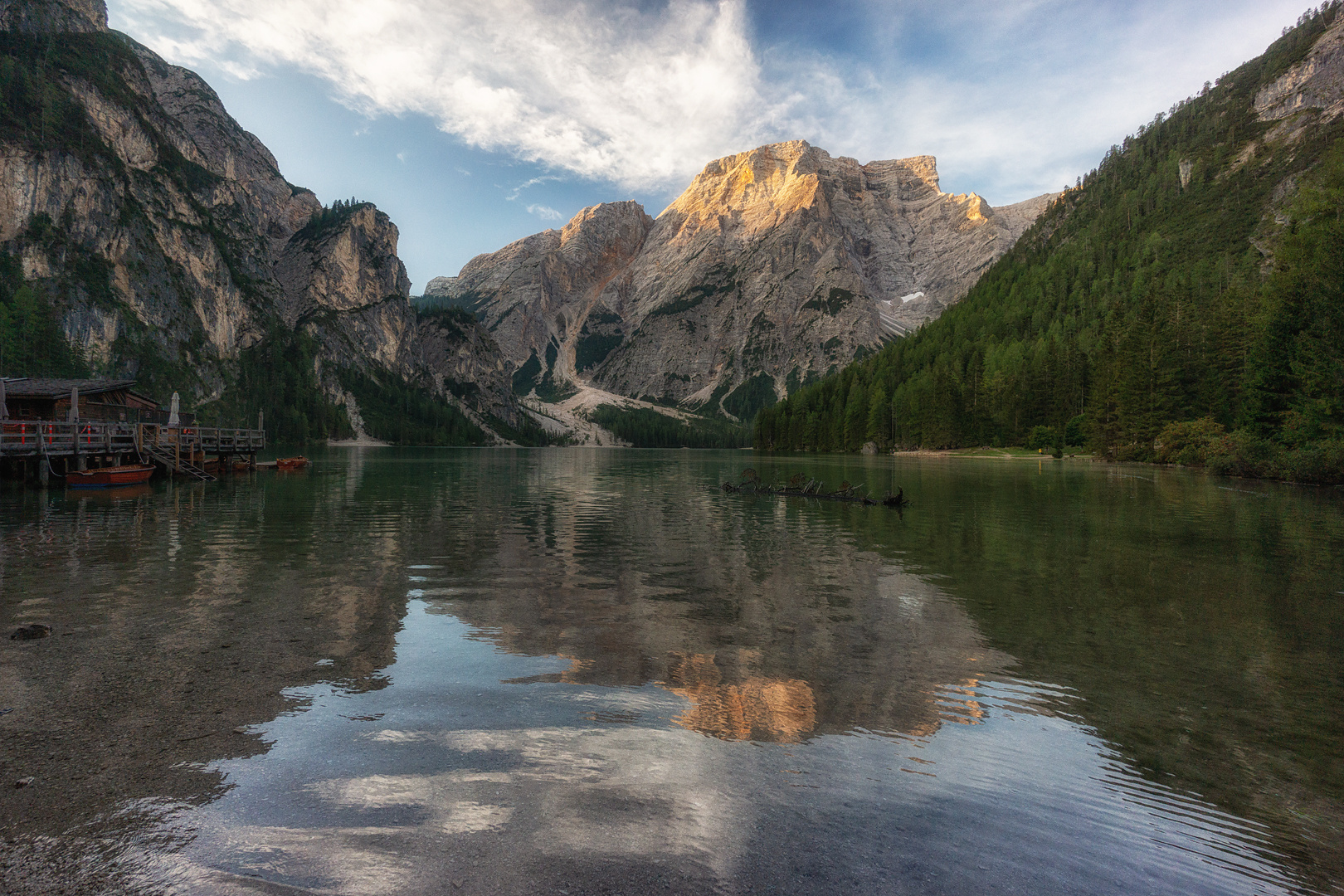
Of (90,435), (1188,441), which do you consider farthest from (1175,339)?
(90,435)

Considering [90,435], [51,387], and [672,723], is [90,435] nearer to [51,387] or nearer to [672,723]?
[51,387]

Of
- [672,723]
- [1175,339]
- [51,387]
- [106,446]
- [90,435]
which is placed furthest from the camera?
[1175,339]

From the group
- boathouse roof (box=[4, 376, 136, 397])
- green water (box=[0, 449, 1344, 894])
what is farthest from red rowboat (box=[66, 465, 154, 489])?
green water (box=[0, 449, 1344, 894])

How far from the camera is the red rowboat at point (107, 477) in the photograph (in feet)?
149

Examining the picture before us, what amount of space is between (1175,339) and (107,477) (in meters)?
125

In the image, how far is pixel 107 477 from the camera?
47562 mm

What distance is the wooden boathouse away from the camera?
1823 inches

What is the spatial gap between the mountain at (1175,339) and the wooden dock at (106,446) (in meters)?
96.2

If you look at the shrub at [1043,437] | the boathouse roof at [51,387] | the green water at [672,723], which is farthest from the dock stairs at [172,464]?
the shrub at [1043,437]

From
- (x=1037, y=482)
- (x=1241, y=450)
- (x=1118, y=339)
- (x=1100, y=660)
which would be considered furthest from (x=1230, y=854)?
(x=1118, y=339)

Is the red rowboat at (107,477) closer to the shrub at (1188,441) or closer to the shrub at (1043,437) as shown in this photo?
the shrub at (1188,441)

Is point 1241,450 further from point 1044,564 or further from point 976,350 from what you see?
point 976,350

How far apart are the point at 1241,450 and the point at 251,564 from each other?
82.7 meters

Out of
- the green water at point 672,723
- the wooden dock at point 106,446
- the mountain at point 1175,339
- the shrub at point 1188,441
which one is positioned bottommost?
the green water at point 672,723
